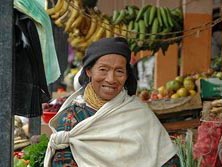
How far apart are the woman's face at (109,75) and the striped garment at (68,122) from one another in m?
0.13

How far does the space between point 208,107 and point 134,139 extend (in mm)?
2232

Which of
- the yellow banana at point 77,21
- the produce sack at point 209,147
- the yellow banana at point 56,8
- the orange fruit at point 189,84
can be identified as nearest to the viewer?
the produce sack at point 209,147

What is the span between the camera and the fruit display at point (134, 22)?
5.98m

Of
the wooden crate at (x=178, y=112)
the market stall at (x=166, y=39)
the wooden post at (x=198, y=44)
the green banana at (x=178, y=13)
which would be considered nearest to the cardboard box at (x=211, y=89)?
the market stall at (x=166, y=39)

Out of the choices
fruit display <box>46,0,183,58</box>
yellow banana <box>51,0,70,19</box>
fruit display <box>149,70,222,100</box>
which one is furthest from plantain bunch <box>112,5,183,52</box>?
yellow banana <box>51,0,70,19</box>

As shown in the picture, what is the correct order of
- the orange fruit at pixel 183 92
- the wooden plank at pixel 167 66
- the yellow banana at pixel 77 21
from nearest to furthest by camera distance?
1. the orange fruit at pixel 183 92
2. the yellow banana at pixel 77 21
3. the wooden plank at pixel 167 66

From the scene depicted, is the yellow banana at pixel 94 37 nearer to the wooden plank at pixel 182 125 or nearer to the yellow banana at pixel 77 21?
the yellow banana at pixel 77 21

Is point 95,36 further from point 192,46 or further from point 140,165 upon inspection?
point 140,165

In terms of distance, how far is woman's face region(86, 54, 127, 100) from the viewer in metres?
2.69

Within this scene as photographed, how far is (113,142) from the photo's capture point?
270cm

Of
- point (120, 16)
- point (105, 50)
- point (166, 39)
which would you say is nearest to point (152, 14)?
point (120, 16)

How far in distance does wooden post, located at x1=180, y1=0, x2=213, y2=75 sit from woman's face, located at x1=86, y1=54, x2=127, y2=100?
3861mm

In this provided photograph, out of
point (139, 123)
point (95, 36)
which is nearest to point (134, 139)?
point (139, 123)

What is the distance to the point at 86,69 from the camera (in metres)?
2.81
